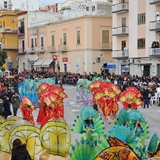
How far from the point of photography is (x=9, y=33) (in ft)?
197

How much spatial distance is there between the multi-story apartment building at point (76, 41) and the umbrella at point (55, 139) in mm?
32385

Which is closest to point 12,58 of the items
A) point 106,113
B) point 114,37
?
point 114,37

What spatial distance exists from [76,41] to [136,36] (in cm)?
1016

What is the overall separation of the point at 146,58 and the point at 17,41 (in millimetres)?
30680

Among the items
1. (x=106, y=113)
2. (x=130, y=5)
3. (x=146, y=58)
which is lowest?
(x=106, y=113)

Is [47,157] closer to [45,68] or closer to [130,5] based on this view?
[130,5]

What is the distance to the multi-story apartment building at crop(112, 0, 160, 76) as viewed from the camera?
108 ft

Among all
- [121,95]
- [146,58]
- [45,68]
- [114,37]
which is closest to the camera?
[121,95]

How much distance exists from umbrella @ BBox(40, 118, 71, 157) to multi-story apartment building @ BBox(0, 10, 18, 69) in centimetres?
5090

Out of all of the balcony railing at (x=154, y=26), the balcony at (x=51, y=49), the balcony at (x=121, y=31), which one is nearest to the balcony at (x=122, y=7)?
the balcony at (x=121, y=31)

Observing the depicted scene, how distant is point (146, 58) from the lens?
112 feet

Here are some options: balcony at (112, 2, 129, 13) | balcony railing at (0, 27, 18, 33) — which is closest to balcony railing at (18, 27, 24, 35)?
balcony railing at (0, 27, 18, 33)

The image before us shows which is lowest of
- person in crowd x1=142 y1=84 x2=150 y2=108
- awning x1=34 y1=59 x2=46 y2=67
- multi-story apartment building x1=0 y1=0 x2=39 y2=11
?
person in crowd x1=142 y1=84 x2=150 y2=108

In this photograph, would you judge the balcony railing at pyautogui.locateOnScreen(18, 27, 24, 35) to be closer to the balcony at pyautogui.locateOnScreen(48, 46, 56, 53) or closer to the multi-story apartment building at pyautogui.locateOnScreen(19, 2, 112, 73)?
the multi-story apartment building at pyautogui.locateOnScreen(19, 2, 112, 73)
